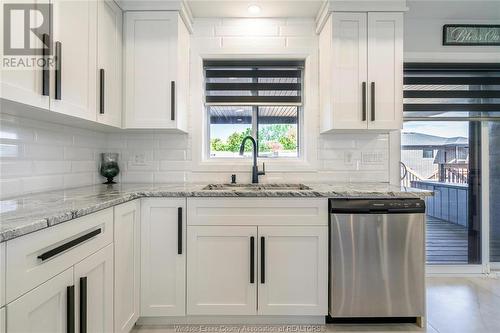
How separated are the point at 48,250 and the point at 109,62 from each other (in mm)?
1480

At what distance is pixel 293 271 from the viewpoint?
1905mm

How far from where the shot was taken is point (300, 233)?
6.23 ft

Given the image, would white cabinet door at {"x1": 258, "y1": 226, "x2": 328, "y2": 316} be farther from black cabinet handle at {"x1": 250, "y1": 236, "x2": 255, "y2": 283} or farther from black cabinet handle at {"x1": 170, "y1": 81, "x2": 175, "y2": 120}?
black cabinet handle at {"x1": 170, "y1": 81, "x2": 175, "y2": 120}

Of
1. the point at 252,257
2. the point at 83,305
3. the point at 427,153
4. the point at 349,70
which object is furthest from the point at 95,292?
the point at 427,153

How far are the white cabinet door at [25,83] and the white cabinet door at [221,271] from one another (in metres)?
1.10

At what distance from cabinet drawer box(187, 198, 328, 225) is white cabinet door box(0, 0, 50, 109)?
99 cm

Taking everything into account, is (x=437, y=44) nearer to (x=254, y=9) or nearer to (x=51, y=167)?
(x=254, y=9)

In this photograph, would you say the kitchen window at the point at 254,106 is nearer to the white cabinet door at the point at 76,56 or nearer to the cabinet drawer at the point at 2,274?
the white cabinet door at the point at 76,56

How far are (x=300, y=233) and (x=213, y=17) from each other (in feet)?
6.62

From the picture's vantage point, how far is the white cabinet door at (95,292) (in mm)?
1208

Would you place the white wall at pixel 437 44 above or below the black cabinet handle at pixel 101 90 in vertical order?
above

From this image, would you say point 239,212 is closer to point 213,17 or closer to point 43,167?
point 43,167

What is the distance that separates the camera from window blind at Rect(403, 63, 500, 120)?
269cm
